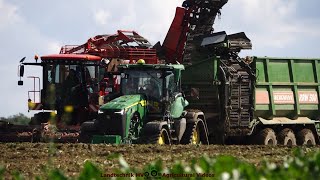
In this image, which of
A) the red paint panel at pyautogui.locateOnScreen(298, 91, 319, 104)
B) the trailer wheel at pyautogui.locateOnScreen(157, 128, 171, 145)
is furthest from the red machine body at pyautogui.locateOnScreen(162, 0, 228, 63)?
the trailer wheel at pyautogui.locateOnScreen(157, 128, 171, 145)

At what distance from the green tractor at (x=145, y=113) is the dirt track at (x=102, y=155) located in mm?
1637

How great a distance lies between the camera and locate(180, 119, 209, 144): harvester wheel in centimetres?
1566

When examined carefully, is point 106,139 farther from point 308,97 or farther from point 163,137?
point 308,97

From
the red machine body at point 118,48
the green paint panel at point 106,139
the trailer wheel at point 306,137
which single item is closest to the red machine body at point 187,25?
the red machine body at point 118,48

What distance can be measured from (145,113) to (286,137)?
584 centimetres

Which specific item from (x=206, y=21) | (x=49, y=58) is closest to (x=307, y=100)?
(x=206, y=21)

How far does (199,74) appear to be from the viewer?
1788cm

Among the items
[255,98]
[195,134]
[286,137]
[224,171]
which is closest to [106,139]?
[195,134]

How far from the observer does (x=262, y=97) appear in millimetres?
18328

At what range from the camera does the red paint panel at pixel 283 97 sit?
18641 mm

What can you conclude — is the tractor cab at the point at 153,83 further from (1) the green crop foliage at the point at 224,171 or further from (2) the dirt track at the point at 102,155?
(1) the green crop foliage at the point at 224,171

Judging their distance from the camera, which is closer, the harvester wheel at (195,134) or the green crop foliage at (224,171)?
the green crop foliage at (224,171)

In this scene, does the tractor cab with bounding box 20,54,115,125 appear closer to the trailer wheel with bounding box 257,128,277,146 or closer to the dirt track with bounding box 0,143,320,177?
the dirt track with bounding box 0,143,320,177

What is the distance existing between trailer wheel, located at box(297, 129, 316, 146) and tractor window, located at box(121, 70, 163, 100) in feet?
21.0
